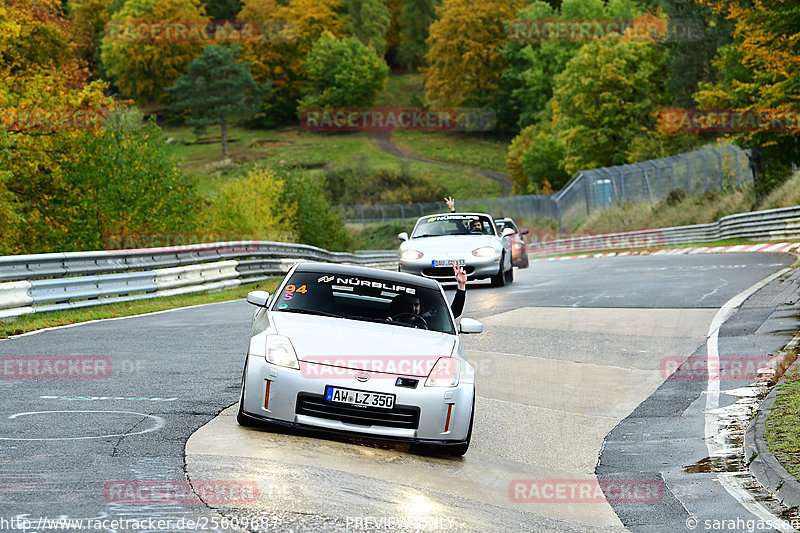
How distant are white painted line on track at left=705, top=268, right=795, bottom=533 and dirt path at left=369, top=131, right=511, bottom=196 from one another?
8416 centimetres

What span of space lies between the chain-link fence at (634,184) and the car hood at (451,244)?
28.2 metres

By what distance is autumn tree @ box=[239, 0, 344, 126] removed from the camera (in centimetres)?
14038

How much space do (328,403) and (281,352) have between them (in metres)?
0.56

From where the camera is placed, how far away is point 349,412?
7887 millimetres

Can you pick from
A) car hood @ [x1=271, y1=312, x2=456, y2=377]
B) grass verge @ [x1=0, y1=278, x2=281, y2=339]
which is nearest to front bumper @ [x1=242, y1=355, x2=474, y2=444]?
car hood @ [x1=271, y1=312, x2=456, y2=377]

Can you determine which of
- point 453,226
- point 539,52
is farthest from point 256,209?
point 539,52

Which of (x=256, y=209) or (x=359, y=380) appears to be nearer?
(x=359, y=380)

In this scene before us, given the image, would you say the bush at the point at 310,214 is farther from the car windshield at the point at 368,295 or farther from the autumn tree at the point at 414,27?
the autumn tree at the point at 414,27

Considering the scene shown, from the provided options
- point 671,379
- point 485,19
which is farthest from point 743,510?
point 485,19

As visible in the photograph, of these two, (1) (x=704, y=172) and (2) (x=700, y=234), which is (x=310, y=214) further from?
(2) (x=700, y=234)

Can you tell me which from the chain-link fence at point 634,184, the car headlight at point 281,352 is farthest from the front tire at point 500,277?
the chain-link fence at point 634,184

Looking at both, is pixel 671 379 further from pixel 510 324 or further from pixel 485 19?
pixel 485 19

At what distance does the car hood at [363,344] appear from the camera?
805 centimetres

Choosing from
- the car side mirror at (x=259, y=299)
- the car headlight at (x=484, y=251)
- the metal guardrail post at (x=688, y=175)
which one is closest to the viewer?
the car side mirror at (x=259, y=299)
